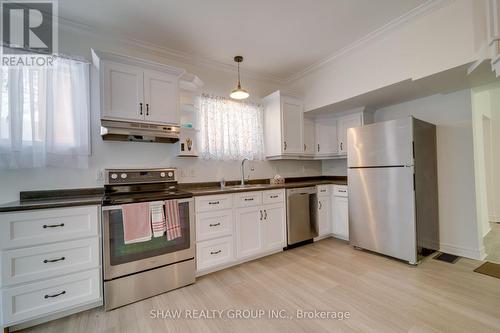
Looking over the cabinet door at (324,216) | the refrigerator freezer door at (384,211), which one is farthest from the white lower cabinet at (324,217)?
the refrigerator freezer door at (384,211)

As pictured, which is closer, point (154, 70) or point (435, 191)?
point (154, 70)

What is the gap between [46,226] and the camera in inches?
64.3

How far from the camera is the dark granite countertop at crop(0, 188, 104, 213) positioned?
5.24 feet

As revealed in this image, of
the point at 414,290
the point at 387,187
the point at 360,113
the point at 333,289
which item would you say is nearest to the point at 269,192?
the point at 333,289

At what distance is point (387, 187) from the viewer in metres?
2.62

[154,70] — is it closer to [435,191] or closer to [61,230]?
[61,230]

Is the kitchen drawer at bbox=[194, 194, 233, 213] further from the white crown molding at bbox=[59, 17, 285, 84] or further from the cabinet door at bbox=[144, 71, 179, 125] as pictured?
the white crown molding at bbox=[59, 17, 285, 84]

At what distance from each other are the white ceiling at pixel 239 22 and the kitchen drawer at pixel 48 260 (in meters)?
2.18

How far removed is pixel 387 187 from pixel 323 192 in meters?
0.95

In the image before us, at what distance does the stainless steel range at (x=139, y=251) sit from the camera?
1813mm

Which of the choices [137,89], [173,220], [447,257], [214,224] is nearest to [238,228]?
[214,224]

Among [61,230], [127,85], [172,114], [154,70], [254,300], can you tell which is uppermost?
[154,70]

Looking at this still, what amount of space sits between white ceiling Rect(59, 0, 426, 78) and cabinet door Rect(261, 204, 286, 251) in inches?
84.5

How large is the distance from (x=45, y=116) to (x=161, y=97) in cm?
107
